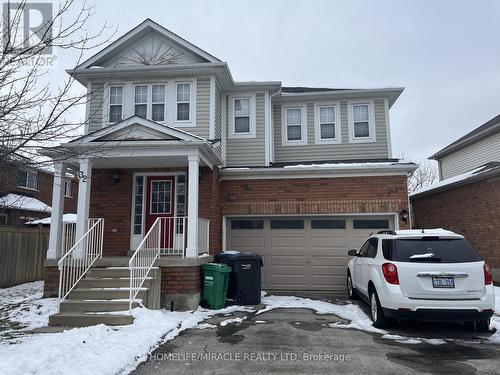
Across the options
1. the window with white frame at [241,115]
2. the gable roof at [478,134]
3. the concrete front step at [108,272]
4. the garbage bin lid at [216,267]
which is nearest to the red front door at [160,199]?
the garbage bin lid at [216,267]

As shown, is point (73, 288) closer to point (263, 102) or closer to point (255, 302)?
point (255, 302)

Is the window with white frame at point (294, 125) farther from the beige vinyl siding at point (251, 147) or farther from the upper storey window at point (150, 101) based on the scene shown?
the upper storey window at point (150, 101)

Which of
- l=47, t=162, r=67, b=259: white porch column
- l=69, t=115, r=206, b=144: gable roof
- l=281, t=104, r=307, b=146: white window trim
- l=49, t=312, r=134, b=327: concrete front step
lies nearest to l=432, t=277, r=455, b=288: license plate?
l=49, t=312, r=134, b=327: concrete front step

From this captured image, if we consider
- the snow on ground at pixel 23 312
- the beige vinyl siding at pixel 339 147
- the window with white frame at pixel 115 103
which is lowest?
the snow on ground at pixel 23 312

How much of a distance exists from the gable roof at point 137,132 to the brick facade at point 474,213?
358 inches

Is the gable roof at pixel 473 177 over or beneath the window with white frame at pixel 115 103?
beneath

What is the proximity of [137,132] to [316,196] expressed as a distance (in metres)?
5.28

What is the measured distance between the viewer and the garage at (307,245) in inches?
427

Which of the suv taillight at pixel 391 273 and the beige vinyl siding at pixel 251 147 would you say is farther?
the beige vinyl siding at pixel 251 147

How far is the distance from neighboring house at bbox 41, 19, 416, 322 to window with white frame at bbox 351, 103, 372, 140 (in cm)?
68

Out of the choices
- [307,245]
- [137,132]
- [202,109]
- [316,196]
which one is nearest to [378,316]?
[307,245]

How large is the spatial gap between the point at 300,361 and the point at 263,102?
890 cm

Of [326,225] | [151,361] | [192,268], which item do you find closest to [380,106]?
[326,225]

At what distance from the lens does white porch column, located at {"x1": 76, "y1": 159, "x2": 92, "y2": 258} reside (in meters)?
8.79
